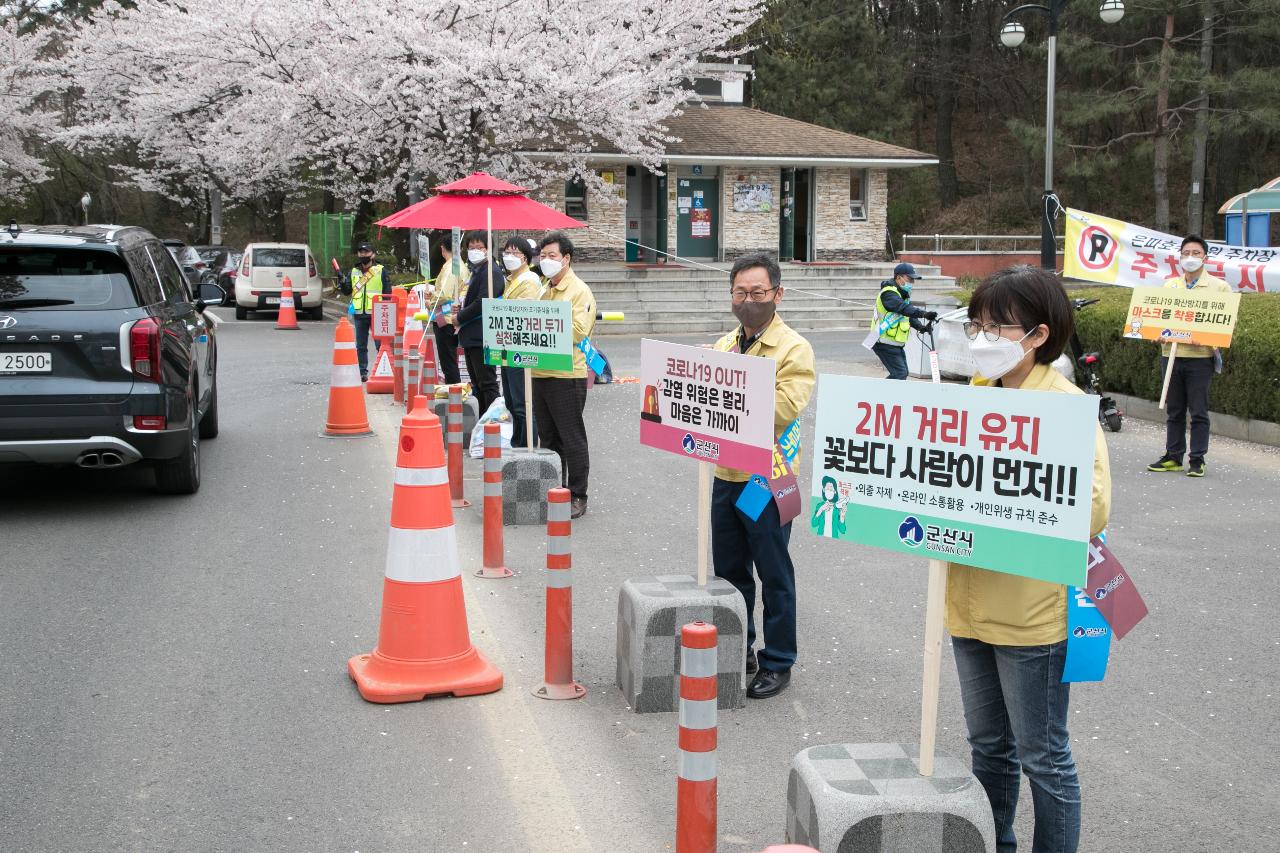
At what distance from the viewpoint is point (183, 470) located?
32.5 ft

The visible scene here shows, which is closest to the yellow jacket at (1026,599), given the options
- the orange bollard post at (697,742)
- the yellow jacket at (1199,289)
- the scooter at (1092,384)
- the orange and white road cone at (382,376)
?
the orange bollard post at (697,742)

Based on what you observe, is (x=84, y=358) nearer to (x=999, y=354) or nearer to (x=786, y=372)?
(x=786, y=372)

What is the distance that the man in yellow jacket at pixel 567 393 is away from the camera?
30.6 ft

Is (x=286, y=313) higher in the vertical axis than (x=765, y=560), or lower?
higher

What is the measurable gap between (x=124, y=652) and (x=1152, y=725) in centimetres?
464

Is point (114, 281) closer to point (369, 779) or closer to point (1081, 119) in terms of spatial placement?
point (369, 779)

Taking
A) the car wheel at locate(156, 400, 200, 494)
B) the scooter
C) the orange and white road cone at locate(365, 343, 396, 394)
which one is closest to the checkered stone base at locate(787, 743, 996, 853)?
the car wheel at locate(156, 400, 200, 494)

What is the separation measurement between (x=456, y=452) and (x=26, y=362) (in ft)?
9.66

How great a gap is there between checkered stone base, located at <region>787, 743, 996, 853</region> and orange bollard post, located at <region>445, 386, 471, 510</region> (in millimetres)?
5789

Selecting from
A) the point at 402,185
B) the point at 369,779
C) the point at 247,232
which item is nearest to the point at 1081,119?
the point at 402,185

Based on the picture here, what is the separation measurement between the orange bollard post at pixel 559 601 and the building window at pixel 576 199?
95.5 feet

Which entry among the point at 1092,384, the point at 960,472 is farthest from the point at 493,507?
the point at 1092,384

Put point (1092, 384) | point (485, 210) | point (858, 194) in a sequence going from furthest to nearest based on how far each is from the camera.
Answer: point (858, 194) < point (1092, 384) < point (485, 210)

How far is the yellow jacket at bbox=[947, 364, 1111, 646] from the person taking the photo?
11.6ft
